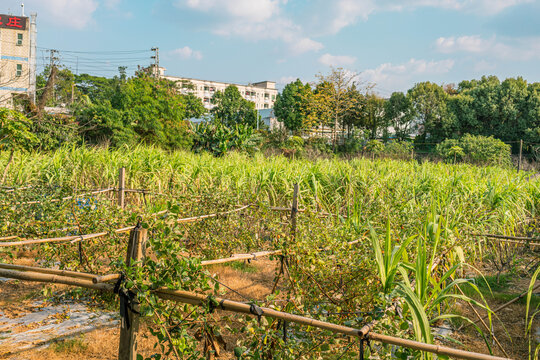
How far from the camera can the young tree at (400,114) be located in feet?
90.5

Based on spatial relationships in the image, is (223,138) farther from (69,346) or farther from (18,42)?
(18,42)

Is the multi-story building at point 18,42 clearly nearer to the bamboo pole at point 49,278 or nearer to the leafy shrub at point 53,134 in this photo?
the leafy shrub at point 53,134

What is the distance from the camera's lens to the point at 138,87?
1552 cm

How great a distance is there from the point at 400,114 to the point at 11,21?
29.1 metres

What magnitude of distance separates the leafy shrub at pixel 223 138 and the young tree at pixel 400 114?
1569 centimetres

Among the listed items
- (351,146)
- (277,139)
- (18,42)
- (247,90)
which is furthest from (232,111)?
(247,90)

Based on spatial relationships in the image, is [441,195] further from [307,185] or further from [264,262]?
[264,262]

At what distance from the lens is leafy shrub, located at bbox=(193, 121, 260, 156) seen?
14.5 metres

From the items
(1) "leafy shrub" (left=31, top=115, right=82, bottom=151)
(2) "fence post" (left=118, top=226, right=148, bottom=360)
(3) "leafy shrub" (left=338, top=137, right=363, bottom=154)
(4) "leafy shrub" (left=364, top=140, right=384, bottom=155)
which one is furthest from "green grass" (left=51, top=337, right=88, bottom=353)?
(3) "leafy shrub" (left=338, top=137, right=363, bottom=154)

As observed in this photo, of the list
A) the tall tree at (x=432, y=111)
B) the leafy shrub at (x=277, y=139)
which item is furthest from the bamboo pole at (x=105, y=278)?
the tall tree at (x=432, y=111)

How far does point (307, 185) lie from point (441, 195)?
71.8 inches

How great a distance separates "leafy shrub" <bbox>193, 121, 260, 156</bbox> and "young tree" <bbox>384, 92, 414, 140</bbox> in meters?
15.7

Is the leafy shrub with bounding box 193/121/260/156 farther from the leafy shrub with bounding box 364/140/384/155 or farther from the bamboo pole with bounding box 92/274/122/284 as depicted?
the bamboo pole with bounding box 92/274/122/284

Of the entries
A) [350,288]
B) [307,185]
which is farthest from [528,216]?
[350,288]
